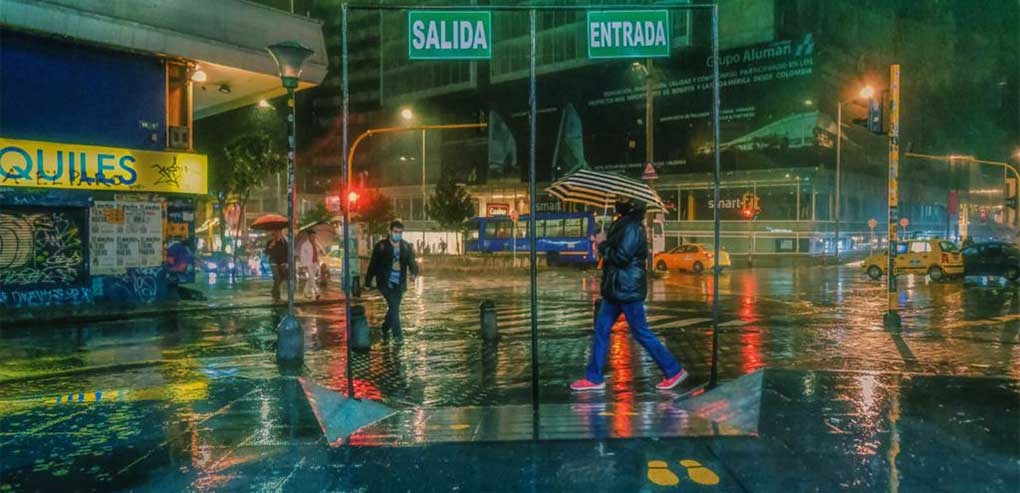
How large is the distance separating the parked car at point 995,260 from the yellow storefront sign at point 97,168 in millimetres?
24522

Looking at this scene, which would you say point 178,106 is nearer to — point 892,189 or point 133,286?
point 133,286

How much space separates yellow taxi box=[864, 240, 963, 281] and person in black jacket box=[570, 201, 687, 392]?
2129 centimetres

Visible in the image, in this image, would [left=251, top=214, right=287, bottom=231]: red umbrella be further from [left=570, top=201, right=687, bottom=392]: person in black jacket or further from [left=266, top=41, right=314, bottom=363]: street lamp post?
[left=570, top=201, right=687, bottom=392]: person in black jacket

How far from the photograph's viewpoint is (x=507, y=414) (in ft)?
21.6

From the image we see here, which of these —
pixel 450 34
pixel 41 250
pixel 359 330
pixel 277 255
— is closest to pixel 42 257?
pixel 41 250

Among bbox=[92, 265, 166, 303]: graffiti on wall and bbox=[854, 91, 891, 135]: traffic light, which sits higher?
bbox=[854, 91, 891, 135]: traffic light

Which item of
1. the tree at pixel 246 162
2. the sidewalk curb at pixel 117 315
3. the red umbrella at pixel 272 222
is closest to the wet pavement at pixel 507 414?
the sidewalk curb at pixel 117 315

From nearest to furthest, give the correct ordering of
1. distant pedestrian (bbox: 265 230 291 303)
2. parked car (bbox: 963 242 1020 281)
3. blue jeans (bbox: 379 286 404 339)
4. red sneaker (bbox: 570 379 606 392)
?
1. red sneaker (bbox: 570 379 606 392)
2. blue jeans (bbox: 379 286 404 339)
3. distant pedestrian (bbox: 265 230 291 303)
4. parked car (bbox: 963 242 1020 281)

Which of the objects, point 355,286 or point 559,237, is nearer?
point 355,286

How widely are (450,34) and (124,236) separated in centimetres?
1310

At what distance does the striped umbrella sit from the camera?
12.1 m

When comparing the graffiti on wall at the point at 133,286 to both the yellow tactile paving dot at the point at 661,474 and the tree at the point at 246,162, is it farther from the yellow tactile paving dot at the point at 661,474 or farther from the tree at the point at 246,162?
the tree at the point at 246,162

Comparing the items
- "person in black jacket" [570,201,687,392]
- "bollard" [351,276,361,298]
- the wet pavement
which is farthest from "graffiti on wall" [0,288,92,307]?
"person in black jacket" [570,201,687,392]

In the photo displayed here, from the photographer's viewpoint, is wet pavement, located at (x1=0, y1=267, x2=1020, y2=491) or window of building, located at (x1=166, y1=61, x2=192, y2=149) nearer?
wet pavement, located at (x1=0, y1=267, x2=1020, y2=491)
